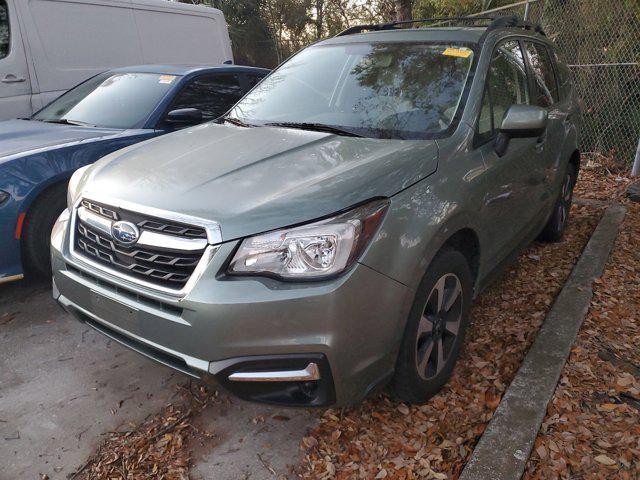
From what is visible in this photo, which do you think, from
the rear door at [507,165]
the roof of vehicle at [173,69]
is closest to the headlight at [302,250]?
the rear door at [507,165]

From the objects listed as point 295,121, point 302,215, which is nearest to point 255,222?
point 302,215

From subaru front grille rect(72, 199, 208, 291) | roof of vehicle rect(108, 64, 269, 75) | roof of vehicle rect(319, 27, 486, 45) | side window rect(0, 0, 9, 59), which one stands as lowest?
subaru front grille rect(72, 199, 208, 291)

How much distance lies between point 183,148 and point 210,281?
1053mm

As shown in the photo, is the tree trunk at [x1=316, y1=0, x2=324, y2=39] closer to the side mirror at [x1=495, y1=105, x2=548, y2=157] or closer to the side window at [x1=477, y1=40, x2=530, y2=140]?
the side window at [x1=477, y1=40, x2=530, y2=140]

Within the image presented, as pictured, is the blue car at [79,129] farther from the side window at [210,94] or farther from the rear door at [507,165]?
the rear door at [507,165]

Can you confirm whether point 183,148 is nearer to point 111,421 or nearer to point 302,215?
point 302,215

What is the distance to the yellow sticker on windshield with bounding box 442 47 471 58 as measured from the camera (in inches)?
115

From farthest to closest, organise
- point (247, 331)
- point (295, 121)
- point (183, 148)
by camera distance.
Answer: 1. point (295, 121)
2. point (183, 148)
3. point (247, 331)

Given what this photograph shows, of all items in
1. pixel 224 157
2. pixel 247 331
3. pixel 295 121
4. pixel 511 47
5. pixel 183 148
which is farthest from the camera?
pixel 511 47

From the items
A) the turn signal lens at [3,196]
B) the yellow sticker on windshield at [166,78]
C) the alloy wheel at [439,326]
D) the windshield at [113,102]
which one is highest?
the yellow sticker on windshield at [166,78]

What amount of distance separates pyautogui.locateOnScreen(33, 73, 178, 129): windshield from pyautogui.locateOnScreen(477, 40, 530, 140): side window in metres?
2.74

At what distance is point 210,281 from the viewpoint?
191 cm

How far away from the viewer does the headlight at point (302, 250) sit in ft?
6.24

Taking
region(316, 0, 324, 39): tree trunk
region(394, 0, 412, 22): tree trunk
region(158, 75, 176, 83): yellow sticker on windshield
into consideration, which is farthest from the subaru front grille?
region(316, 0, 324, 39): tree trunk
